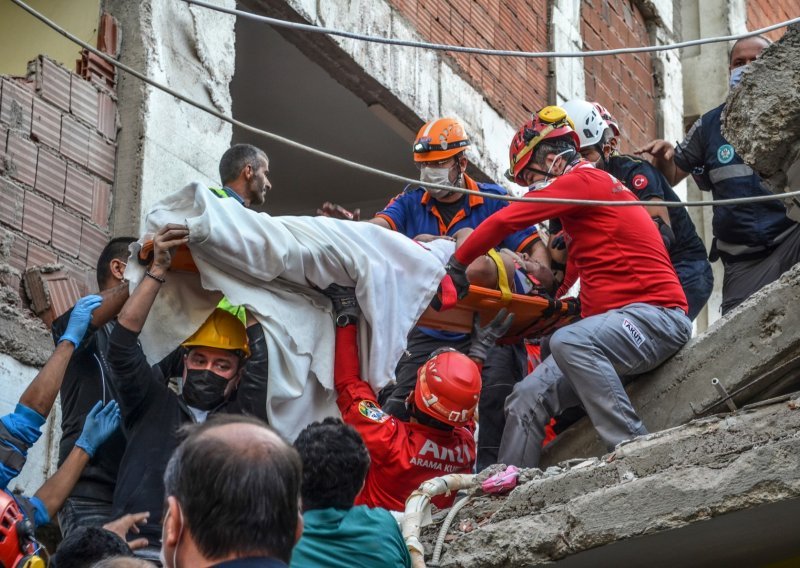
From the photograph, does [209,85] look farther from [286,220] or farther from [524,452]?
[524,452]

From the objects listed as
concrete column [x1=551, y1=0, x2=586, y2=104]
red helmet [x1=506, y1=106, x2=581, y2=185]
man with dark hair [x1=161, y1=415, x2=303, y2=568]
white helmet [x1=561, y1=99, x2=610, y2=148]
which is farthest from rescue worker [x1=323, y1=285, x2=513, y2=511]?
concrete column [x1=551, y1=0, x2=586, y2=104]

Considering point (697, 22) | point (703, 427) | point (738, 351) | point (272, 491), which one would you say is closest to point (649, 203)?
point (738, 351)

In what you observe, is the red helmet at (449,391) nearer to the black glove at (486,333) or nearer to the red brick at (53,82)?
the black glove at (486,333)

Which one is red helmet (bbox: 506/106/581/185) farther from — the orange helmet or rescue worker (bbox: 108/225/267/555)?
rescue worker (bbox: 108/225/267/555)

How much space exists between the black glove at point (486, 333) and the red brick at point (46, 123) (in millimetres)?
2419

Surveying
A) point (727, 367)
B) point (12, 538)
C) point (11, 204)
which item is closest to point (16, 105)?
point (11, 204)

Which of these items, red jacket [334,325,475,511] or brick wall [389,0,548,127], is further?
brick wall [389,0,548,127]

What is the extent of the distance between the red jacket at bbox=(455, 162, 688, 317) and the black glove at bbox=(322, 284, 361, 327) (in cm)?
55

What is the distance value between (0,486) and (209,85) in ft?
11.2

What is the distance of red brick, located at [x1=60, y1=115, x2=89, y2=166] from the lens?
24.2 feet

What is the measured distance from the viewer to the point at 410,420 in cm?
603

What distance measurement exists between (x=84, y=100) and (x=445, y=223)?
79.3 inches

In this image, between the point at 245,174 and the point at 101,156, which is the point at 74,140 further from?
the point at 245,174

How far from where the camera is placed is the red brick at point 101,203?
7.46 m
